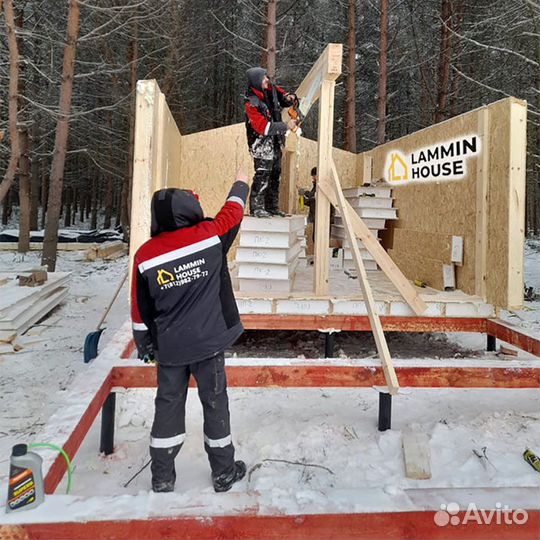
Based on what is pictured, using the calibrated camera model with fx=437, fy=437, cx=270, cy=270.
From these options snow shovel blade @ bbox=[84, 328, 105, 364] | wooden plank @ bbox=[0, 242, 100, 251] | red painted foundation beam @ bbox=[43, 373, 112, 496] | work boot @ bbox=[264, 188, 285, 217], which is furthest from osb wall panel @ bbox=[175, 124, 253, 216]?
wooden plank @ bbox=[0, 242, 100, 251]

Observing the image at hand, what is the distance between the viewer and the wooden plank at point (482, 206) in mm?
4797

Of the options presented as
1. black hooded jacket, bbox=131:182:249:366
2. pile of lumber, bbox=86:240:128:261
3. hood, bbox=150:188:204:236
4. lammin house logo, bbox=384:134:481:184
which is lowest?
black hooded jacket, bbox=131:182:249:366

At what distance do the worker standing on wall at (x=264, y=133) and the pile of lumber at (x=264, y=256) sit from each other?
1.24 ft

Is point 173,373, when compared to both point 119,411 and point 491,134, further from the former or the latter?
point 491,134

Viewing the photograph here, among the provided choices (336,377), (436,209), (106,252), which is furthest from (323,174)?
(106,252)

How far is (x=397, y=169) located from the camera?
7.37 metres

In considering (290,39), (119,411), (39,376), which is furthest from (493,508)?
(290,39)

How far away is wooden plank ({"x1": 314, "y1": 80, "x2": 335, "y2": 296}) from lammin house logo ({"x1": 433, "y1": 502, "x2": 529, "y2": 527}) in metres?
3.27

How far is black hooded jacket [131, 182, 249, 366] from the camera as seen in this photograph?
2.24 m

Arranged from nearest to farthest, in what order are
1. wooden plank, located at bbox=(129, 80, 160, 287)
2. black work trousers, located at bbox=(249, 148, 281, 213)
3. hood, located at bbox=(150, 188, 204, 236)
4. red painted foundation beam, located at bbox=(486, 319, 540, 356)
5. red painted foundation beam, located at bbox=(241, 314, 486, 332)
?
hood, located at bbox=(150, 188, 204, 236) → red painted foundation beam, located at bbox=(486, 319, 540, 356) → wooden plank, located at bbox=(129, 80, 160, 287) → red painted foundation beam, located at bbox=(241, 314, 486, 332) → black work trousers, located at bbox=(249, 148, 281, 213)

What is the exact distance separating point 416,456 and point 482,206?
10.4 feet

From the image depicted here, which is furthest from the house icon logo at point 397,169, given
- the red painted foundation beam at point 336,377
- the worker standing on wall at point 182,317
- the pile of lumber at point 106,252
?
the pile of lumber at point 106,252

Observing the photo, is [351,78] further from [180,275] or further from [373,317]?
[180,275]

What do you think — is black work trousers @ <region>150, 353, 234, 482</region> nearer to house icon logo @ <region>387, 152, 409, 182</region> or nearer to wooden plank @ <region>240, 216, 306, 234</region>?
wooden plank @ <region>240, 216, 306, 234</region>
